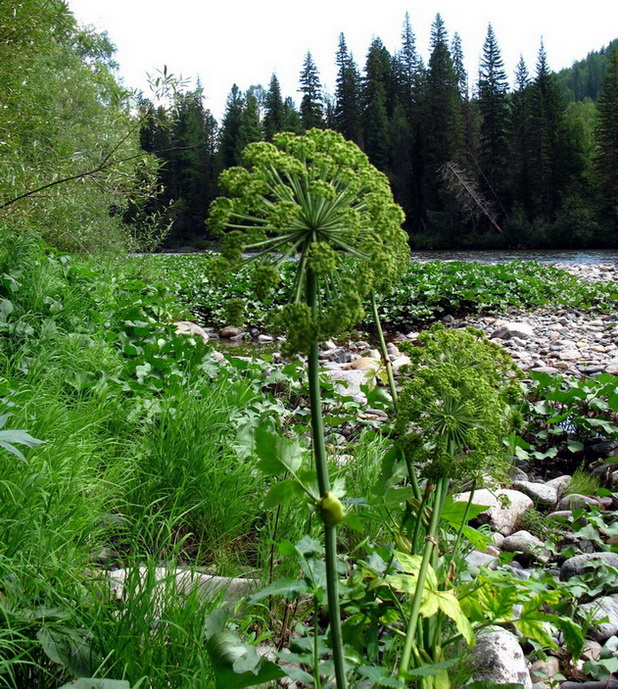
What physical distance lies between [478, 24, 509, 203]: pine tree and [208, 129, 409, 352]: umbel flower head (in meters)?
41.5

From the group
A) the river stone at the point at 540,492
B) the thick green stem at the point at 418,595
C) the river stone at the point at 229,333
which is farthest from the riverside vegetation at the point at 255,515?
the river stone at the point at 229,333

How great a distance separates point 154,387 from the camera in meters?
3.65

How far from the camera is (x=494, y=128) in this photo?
40.1 m

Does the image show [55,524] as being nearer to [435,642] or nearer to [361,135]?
[435,642]

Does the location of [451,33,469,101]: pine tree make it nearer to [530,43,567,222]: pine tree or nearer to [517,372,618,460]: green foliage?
[530,43,567,222]: pine tree

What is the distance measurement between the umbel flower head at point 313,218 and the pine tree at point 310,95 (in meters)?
46.8

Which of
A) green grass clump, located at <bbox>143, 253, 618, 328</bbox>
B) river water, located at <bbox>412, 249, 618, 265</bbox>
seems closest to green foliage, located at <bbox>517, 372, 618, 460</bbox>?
green grass clump, located at <bbox>143, 253, 618, 328</bbox>

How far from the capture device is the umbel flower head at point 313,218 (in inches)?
36.2

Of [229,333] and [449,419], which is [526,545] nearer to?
[449,419]

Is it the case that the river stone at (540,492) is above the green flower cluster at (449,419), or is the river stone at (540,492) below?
below

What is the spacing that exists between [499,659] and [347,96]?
5041 cm

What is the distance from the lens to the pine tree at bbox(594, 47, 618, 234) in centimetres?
3269

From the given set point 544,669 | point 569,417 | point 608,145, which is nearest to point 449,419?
point 544,669

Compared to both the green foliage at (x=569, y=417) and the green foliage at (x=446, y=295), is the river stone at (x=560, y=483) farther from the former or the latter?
the green foliage at (x=446, y=295)
